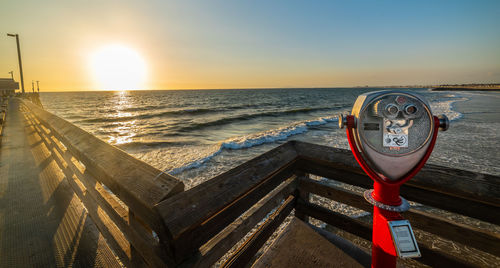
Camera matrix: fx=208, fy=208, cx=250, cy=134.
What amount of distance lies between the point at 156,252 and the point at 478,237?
1831mm

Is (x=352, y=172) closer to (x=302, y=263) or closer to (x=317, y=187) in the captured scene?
(x=317, y=187)

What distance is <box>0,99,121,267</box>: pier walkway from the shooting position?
189cm

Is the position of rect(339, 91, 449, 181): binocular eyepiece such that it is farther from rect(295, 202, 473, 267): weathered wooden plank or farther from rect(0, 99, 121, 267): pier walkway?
rect(0, 99, 121, 267): pier walkway

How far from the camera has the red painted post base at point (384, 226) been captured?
905 mm

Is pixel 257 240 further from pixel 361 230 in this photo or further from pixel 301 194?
pixel 361 230

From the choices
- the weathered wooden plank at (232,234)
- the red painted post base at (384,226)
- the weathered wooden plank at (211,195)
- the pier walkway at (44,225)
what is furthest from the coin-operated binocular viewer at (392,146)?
the pier walkway at (44,225)

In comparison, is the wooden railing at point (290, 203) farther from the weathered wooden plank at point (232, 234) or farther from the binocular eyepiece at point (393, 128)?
the binocular eyepiece at point (393, 128)

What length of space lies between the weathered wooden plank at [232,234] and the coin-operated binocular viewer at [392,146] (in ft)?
2.76

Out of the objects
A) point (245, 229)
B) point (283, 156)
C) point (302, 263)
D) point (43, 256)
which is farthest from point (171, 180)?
point (43, 256)

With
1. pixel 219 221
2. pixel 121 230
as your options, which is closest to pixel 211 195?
pixel 219 221

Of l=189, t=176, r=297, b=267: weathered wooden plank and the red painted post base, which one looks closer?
the red painted post base

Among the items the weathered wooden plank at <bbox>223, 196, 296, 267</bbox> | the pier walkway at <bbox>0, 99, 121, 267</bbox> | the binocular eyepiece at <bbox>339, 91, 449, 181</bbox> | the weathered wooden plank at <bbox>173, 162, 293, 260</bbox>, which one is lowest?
the pier walkway at <bbox>0, 99, 121, 267</bbox>

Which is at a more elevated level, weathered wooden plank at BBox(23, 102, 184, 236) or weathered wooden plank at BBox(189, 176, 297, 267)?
weathered wooden plank at BBox(23, 102, 184, 236)

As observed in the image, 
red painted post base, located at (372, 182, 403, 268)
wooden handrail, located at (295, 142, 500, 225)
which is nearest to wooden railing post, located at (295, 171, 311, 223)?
wooden handrail, located at (295, 142, 500, 225)
